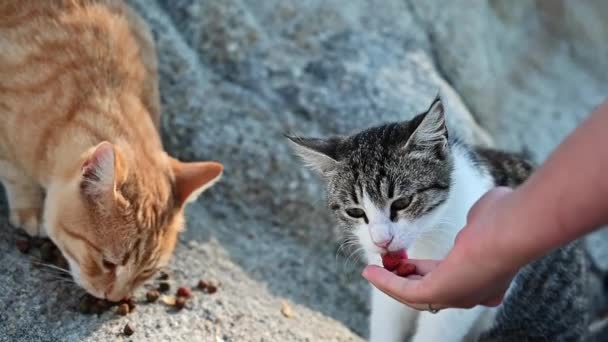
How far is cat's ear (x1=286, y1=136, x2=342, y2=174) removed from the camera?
7.88 ft

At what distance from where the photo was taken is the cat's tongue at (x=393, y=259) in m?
2.13

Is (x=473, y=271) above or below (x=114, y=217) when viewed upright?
above

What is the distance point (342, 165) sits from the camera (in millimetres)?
2430

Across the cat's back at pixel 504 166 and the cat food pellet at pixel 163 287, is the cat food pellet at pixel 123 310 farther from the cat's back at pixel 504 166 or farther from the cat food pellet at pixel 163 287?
the cat's back at pixel 504 166

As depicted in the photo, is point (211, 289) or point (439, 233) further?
point (211, 289)

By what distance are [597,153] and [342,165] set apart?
1.20 meters

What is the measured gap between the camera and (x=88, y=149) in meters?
2.50

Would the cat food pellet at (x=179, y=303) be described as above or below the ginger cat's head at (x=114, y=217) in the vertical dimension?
below

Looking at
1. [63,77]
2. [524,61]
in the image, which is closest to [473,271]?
[63,77]

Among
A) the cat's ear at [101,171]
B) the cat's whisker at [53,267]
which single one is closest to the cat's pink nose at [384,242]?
the cat's ear at [101,171]

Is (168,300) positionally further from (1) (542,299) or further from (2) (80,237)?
(1) (542,299)

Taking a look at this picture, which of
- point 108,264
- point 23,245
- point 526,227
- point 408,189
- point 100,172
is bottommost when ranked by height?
point 23,245

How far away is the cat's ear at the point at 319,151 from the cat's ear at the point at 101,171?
574 millimetres

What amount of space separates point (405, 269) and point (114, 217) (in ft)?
3.26
